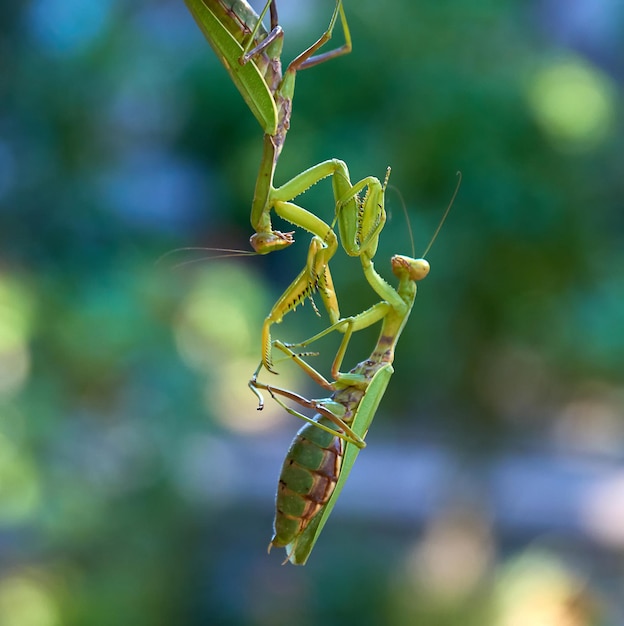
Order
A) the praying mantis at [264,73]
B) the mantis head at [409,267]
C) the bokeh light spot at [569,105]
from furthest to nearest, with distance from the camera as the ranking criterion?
the bokeh light spot at [569,105] < the mantis head at [409,267] < the praying mantis at [264,73]

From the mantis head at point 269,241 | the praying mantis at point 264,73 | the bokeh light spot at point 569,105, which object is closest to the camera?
the praying mantis at point 264,73

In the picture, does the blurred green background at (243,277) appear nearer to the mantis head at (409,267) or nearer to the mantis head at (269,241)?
the mantis head at (409,267)

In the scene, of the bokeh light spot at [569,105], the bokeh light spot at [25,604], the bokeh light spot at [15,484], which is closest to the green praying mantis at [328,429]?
the bokeh light spot at [15,484]

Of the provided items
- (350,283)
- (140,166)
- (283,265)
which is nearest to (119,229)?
(140,166)

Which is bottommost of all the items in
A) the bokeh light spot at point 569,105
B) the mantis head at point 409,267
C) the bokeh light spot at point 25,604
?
the bokeh light spot at point 25,604

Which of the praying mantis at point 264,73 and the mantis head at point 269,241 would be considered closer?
the praying mantis at point 264,73

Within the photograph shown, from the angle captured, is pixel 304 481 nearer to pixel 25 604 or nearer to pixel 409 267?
pixel 409 267

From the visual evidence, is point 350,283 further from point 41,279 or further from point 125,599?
point 125,599
